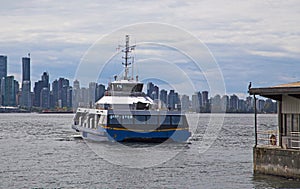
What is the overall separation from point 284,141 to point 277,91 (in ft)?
10.9

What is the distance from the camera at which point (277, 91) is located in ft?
116

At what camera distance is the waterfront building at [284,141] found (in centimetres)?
3431

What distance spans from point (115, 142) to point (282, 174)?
34.9 meters

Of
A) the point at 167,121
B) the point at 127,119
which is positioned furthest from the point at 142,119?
the point at 167,121

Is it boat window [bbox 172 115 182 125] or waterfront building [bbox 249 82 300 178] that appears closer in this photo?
waterfront building [bbox 249 82 300 178]

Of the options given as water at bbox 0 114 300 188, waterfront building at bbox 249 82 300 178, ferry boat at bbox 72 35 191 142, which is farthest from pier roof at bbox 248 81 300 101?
ferry boat at bbox 72 35 191 142

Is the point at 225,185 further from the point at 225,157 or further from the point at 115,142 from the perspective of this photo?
the point at 115,142

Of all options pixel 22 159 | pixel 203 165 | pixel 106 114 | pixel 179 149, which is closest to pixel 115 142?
pixel 106 114

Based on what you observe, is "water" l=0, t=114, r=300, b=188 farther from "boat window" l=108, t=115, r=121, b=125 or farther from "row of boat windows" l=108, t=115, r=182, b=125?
"boat window" l=108, t=115, r=121, b=125

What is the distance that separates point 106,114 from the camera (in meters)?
67.8

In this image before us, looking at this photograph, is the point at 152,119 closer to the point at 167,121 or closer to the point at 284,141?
the point at 167,121

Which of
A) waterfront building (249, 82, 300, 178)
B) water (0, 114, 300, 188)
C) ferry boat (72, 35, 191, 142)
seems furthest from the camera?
ferry boat (72, 35, 191, 142)

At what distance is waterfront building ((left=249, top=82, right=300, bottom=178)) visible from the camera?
34312 millimetres

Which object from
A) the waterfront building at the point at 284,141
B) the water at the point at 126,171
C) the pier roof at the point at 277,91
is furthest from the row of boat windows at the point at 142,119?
the pier roof at the point at 277,91
